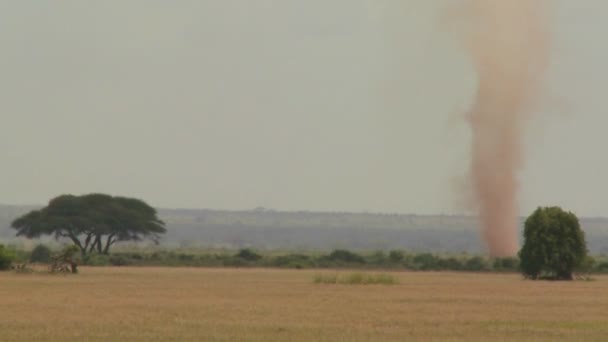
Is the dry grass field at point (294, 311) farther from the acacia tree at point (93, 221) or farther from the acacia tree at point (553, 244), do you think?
the acacia tree at point (93, 221)

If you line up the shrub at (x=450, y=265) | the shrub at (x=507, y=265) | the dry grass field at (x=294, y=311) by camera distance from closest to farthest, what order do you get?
the dry grass field at (x=294, y=311), the shrub at (x=507, y=265), the shrub at (x=450, y=265)

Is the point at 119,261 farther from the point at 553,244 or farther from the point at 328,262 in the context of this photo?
the point at 553,244

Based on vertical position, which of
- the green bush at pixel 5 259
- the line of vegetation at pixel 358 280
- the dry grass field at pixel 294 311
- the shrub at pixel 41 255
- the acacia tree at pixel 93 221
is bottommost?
the dry grass field at pixel 294 311

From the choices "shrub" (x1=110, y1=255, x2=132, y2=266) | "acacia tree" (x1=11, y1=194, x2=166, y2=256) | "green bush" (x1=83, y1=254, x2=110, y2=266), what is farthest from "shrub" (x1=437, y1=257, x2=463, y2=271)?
"acacia tree" (x1=11, y1=194, x2=166, y2=256)

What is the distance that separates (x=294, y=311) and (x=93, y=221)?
8129 centimetres

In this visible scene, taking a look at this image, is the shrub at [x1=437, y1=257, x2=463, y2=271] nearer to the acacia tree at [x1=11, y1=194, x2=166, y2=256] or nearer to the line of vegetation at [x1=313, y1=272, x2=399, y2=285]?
the line of vegetation at [x1=313, y1=272, x2=399, y2=285]

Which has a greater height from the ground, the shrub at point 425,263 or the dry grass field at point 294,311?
the shrub at point 425,263

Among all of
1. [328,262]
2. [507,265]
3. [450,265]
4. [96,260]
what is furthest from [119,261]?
[507,265]

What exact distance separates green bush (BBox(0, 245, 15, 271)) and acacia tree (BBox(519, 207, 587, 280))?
26.0 meters

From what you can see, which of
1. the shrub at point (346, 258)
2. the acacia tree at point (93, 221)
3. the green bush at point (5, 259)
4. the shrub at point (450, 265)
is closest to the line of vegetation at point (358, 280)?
the green bush at point (5, 259)

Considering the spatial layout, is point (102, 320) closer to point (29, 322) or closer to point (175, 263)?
point (29, 322)

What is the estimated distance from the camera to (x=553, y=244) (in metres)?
73.6

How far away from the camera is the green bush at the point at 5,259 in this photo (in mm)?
79375

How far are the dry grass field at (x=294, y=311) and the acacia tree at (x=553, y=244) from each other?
26.6 feet
